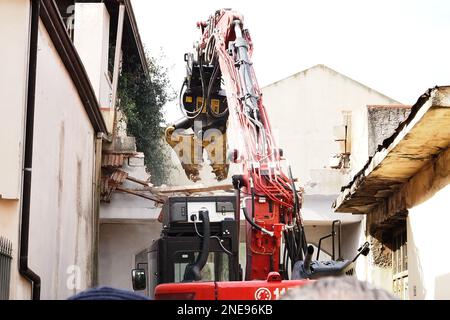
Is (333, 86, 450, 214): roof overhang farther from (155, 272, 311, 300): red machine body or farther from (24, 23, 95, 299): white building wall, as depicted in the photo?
(24, 23, 95, 299): white building wall

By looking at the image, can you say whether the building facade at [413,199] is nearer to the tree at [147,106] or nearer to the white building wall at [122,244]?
the white building wall at [122,244]

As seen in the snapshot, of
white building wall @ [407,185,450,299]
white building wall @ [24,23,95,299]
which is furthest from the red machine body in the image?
white building wall @ [407,185,450,299]

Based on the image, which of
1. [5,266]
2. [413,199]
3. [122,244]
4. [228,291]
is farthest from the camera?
[122,244]

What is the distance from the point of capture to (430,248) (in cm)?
1192

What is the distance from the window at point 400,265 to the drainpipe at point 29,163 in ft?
20.2

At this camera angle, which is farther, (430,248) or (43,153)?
(430,248)

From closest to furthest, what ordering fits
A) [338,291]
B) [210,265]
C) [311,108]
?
1. [338,291]
2. [210,265]
3. [311,108]

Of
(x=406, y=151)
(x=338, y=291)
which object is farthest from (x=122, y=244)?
(x=338, y=291)

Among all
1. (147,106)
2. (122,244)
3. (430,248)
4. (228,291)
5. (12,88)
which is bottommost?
(228,291)

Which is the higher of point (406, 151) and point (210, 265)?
point (406, 151)

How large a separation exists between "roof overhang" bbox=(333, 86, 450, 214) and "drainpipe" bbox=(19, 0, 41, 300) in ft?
13.0

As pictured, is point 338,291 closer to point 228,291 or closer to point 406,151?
point 228,291

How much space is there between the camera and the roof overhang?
8.85m

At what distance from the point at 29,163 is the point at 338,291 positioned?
764cm
